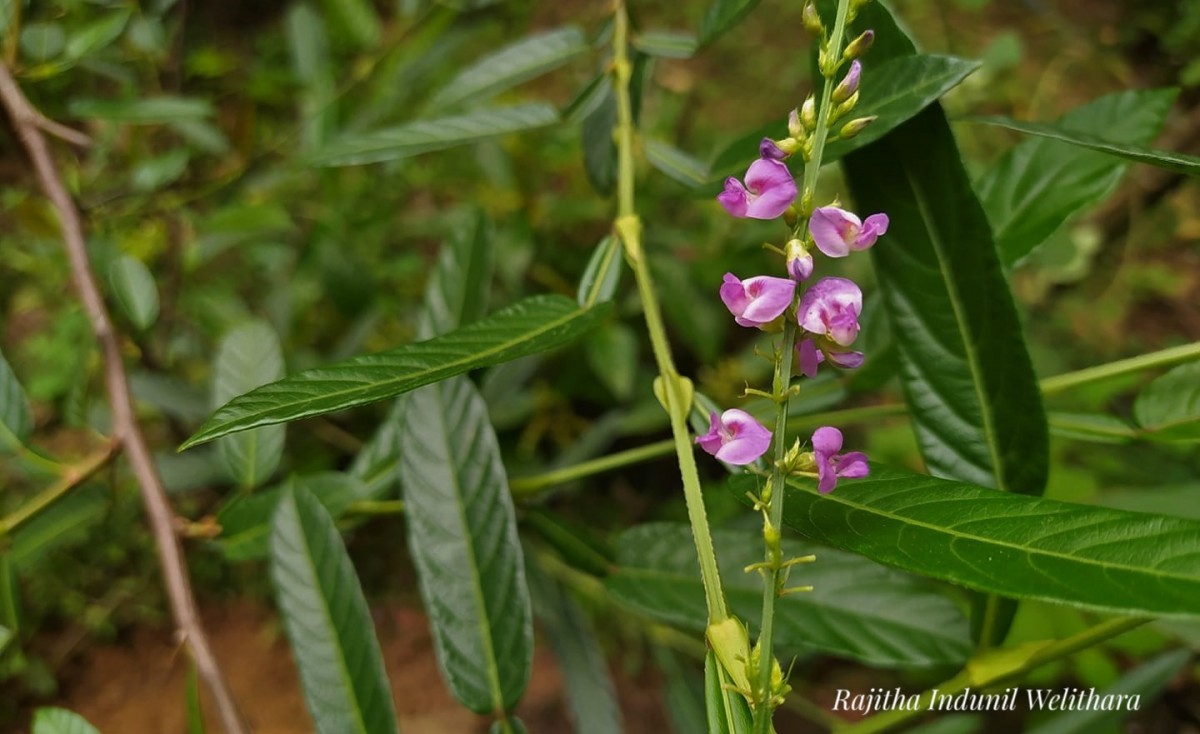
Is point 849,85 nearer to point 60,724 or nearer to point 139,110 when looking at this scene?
point 60,724

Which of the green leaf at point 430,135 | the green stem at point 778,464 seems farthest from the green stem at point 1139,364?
Result: the green leaf at point 430,135

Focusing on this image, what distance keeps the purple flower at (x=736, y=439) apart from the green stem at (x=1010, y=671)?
0.25 meters

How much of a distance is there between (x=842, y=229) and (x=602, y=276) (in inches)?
9.4

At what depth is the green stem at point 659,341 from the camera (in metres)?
0.40

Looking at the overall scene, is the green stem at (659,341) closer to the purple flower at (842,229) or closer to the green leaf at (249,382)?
the purple flower at (842,229)

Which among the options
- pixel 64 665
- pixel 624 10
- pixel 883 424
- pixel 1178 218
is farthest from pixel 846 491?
pixel 1178 218

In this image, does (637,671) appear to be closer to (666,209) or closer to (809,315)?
(666,209)

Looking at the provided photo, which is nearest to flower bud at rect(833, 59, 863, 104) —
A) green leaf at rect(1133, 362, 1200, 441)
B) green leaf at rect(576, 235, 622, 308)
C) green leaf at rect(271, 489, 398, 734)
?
green leaf at rect(576, 235, 622, 308)

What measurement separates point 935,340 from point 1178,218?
1.54 m

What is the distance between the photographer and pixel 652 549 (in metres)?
0.64

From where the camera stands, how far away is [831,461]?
0.38 m

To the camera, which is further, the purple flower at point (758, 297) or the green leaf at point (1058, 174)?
the green leaf at point (1058, 174)

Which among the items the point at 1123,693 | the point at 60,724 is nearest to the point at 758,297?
the point at 60,724

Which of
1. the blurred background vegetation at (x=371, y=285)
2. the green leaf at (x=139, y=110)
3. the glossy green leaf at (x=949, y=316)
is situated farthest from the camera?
the blurred background vegetation at (x=371, y=285)
